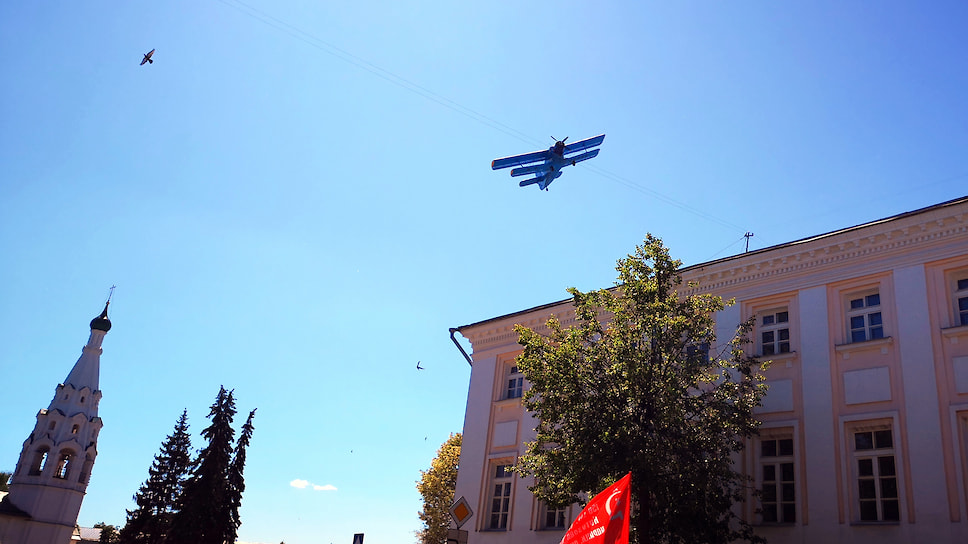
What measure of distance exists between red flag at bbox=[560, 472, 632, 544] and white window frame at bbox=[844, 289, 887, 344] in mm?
11130

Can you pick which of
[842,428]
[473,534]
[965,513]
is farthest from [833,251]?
[473,534]

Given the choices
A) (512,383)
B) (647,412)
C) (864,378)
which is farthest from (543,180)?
(647,412)

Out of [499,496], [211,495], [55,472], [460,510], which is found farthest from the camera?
[55,472]

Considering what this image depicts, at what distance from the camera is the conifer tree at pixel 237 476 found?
129 ft

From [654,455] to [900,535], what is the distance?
5014 mm

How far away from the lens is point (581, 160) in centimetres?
2883

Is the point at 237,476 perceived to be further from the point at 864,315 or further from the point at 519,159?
the point at 864,315

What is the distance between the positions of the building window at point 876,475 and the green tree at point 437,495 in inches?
1077

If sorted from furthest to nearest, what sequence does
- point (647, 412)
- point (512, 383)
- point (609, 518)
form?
point (512, 383) → point (647, 412) → point (609, 518)

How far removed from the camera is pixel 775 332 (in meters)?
18.0

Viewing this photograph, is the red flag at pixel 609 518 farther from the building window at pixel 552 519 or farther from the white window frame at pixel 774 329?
the building window at pixel 552 519

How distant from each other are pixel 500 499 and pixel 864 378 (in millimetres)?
10790

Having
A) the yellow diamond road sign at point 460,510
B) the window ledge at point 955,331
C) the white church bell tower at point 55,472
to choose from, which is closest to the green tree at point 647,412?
the yellow diamond road sign at point 460,510

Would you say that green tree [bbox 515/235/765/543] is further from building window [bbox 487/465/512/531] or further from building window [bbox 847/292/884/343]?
building window [bbox 487/465/512/531]
